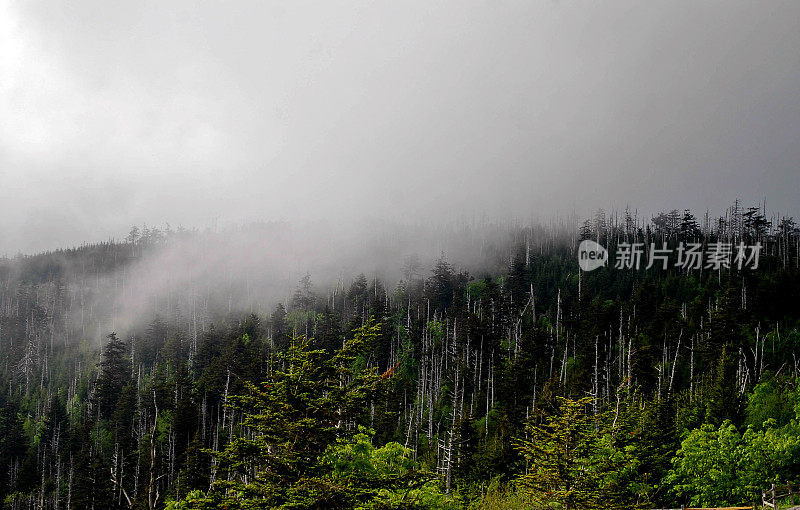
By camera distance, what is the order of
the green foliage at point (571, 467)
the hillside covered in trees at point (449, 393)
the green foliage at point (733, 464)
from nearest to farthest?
the hillside covered in trees at point (449, 393), the green foliage at point (571, 467), the green foliage at point (733, 464)

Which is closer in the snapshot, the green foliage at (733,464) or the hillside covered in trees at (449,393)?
the hillside covered in trees at (449,393)

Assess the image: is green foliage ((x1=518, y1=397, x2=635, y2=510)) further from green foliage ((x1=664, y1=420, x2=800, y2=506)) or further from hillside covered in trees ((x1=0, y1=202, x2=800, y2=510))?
green foliage ((x1=664, y1=420, x2=800, y2=506))

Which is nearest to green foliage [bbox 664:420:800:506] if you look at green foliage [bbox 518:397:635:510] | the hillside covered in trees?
the hillside covered in trees

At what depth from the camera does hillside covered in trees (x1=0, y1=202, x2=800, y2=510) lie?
12578mm

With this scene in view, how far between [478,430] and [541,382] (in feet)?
39.5

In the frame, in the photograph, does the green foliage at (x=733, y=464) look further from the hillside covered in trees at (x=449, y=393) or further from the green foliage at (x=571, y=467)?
the green foliage at (x=571, y=467)

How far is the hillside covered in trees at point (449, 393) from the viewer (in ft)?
41.3

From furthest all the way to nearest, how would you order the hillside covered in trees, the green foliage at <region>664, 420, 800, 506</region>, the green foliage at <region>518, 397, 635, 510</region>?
1. the green foliage at <region>664, 420, 800, 506</region>
2. the green foliage at <region>518, 397, 635, 510</region>
3. the hillside covered in trees

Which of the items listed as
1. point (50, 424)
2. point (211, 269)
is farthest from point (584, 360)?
point (211, 269)

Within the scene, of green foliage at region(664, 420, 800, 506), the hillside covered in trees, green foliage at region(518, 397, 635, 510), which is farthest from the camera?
green foliage at region(664, 420, 800, 506)

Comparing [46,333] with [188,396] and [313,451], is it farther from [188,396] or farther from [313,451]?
[313,451]

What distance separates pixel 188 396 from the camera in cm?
6750

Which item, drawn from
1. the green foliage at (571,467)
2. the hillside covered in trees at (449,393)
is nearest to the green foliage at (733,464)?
the hillside covered in trees at (449,393)

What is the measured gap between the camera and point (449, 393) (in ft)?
211
